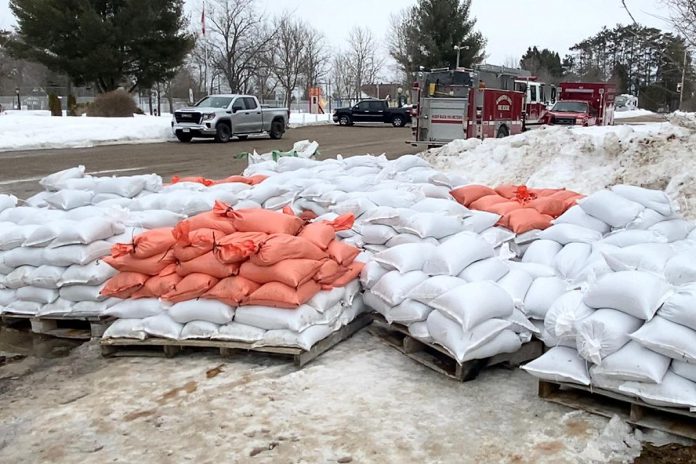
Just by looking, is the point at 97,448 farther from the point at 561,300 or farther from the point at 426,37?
the point at 426,37

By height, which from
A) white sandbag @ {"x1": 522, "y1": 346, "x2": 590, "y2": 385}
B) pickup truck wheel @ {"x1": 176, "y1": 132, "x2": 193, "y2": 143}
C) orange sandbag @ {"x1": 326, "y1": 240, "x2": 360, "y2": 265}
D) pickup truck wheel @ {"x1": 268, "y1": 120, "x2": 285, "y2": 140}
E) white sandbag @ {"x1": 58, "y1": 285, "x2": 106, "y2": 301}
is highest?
pickup truck wheel @ {"x1": 268, "y1": 120, "x2": 285, "y2": 140}

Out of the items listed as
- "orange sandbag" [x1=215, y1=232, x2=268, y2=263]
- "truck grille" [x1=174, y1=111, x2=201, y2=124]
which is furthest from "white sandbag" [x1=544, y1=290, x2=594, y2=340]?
"truck grille" [x1=174, y1=111, x2=201, y2=124]

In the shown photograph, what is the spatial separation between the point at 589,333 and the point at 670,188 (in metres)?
4.91

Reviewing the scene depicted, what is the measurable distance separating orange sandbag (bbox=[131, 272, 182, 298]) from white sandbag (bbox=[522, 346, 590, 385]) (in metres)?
2.61

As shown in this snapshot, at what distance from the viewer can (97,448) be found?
346 centimetres

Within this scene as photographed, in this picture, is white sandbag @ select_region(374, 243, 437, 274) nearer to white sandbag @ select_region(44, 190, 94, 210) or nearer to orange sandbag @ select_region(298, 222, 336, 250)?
orange sandbag @ select_region(298, 222, 336, 250)

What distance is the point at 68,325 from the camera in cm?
530

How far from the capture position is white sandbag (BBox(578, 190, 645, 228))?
17.8 feet

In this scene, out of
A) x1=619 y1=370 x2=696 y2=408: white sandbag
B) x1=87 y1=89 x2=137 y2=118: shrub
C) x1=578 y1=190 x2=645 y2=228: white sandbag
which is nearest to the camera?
x1=619 y1=370 x2=696 y2=408: white sandbag

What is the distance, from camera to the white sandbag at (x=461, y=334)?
4066mm

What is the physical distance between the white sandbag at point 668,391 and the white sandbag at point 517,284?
3.62 feet

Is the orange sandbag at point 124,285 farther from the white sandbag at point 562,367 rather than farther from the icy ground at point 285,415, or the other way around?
the white sandbag at point 562,367

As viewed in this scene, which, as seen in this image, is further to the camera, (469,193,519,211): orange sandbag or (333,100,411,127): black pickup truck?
(333,100,411,127): black pickup truck

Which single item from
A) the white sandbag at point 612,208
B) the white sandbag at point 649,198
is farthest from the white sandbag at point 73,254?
the white sandbag at point 649,198
